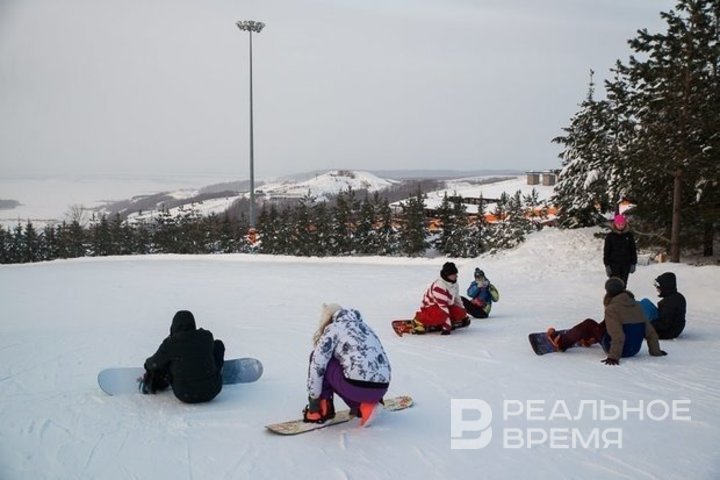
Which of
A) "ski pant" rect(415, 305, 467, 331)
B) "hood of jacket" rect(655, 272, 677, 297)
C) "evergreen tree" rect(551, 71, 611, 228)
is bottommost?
"ski pant" rect(415, 305, 467, 331)

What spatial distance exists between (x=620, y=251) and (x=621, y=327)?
12.5 ft

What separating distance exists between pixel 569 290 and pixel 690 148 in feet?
19.5

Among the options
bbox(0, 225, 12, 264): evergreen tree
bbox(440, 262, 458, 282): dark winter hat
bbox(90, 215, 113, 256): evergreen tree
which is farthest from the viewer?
bbox(90, 215, 113, 256): evergreen tree

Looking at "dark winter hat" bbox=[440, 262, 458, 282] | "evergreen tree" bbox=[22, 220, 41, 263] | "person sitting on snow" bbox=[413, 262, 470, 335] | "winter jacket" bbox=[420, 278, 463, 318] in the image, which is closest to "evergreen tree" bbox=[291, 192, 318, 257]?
"evergreen tree" bbox=[22, 220, 41, 263]

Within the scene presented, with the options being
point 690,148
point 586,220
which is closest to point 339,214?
point 586,220

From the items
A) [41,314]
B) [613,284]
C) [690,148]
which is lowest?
[41,314]

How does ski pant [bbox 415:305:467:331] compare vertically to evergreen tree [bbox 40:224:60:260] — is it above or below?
above

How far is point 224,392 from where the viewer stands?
20.5 feet

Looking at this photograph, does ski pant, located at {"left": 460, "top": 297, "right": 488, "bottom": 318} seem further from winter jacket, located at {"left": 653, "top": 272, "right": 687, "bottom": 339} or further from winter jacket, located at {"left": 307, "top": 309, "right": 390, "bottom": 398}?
winter jacket, located at {"left": 307, "top": 309, "right": 390, "bottom": 398}

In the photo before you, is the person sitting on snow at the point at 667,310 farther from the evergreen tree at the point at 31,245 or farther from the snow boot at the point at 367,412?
the evergreen tree at the point at 31,245

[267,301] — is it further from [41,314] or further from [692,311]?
[692,311]

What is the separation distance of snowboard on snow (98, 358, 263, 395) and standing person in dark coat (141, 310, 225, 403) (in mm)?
601

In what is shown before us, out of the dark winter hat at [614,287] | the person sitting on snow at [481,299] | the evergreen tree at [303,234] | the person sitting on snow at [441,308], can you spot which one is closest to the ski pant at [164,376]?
the person sitting on snow at [441,308]

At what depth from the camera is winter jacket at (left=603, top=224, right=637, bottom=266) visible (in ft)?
34.0
